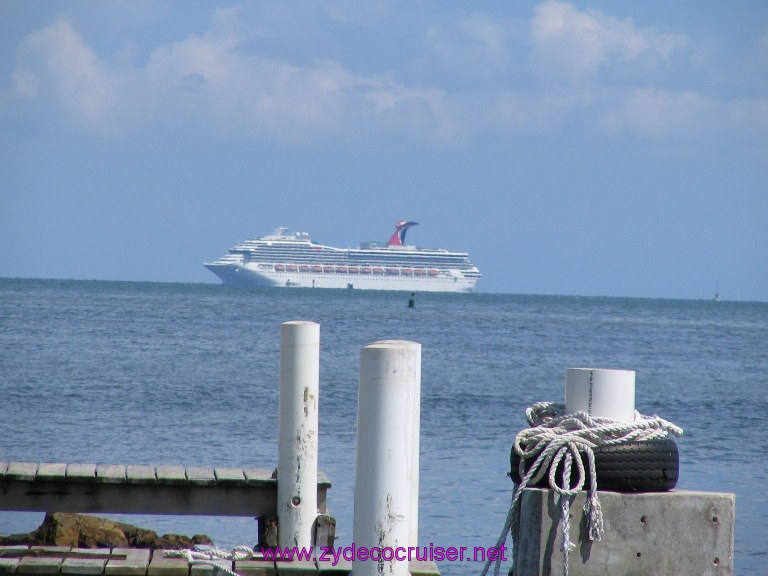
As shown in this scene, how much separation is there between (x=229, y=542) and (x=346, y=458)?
3.55m

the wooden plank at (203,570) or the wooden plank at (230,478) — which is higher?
the wooden plank at (203,570)

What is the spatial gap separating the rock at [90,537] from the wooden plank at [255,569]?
3468 mm

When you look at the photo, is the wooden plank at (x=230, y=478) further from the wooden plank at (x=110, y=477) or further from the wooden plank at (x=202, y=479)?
the wooden plank at (x=110, y=477)

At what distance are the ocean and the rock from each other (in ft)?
1.99

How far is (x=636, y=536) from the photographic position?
3275mm

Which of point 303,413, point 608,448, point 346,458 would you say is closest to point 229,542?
point 303,413

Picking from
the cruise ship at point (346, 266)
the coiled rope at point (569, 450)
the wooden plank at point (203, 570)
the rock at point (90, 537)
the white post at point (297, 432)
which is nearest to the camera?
the coiled rope at point (569, 450)

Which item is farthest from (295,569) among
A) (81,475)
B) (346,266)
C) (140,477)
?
(346,266)

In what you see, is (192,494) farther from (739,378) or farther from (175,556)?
(739,378)

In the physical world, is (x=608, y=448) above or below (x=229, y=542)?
above

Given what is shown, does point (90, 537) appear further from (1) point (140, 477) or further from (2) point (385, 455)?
(2) point (385, 455)

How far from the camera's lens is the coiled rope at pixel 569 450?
3.23m

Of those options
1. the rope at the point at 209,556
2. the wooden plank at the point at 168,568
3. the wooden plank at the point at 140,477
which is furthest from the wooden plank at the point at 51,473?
the wooden plank at the point at 168,568

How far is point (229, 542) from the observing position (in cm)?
767
